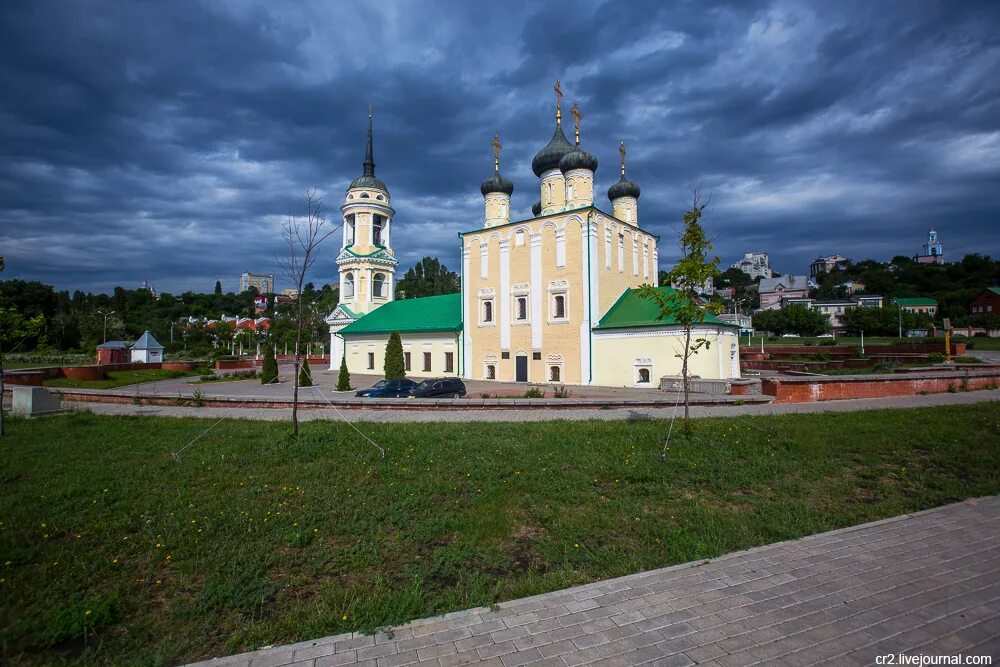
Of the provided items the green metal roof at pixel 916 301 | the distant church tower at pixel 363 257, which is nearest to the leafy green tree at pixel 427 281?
the distant church tower at pixel 363 257

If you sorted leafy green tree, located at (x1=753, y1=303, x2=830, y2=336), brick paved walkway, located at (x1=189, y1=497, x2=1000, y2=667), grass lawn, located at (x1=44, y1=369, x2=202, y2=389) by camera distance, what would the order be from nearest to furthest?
brick paved walkway, located at (x1=189, y1=497, x2=1000, y2=667)
grass lawn, located at (x1=44, y1=369, x2=202, y2=389)
leafy green tree, located at (x1=753, y1=303, x2=830, y2=336)

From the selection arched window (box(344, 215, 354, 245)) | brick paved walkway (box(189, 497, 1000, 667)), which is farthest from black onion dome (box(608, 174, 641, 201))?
brick paved walkway (box(189, 497, 1000, 667))

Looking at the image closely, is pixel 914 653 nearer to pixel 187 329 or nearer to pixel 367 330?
pixel 367 330

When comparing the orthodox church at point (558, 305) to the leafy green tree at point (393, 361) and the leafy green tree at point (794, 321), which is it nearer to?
the leafy green tree at point (393, 361)

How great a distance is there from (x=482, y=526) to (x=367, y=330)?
35.0 meters

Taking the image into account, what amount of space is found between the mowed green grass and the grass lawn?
1778 cm

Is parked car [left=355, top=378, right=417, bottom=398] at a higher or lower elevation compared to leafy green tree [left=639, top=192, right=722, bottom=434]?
lower

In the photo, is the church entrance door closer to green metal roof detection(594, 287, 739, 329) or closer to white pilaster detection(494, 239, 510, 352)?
white pilaster detection(494, 239, 510, 352)

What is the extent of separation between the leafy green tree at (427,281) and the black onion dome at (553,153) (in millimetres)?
46377

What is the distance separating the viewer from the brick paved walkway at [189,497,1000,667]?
12.3 ft

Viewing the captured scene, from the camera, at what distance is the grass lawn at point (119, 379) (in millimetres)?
25664

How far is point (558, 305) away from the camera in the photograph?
28281 mm

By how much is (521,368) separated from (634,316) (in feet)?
23.7

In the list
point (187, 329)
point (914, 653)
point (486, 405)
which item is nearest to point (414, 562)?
point (914, 653)
